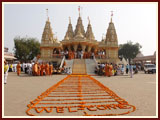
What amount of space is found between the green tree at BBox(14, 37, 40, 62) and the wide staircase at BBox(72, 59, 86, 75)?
20464 millimetres

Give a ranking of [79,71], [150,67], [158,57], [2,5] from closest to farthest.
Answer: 1. [2,5]
2. [158,57]
3. [79,71]
4. [150,67]

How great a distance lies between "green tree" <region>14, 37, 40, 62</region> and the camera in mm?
37197

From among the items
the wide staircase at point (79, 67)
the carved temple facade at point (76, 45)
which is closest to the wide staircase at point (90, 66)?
the wide staircase at point (79, 67)

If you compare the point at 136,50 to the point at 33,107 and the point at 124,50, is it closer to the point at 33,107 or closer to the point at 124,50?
the point at 124,50

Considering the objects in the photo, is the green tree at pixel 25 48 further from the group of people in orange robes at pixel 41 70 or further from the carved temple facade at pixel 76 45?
the group of people in orange robes at pixel 41 70

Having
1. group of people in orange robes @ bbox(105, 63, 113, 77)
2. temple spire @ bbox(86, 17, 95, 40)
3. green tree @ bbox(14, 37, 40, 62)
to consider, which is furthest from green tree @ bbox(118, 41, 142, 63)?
group of people in orange robes @ bbox(105, 63, 113, 77)

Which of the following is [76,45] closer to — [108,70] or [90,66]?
[90,66]

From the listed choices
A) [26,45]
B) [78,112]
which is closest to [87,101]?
[78,112]

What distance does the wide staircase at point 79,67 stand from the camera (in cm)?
1786

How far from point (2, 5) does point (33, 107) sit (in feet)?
9.22

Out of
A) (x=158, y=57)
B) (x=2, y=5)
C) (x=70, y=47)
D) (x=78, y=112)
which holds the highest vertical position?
(x=70, y=47)

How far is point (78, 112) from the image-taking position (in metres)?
4.06

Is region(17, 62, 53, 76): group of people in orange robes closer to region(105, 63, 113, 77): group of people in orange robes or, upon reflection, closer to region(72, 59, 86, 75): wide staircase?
region(72, 59, 86, 75): wide staircase

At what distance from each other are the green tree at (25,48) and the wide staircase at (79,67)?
20.5 m
